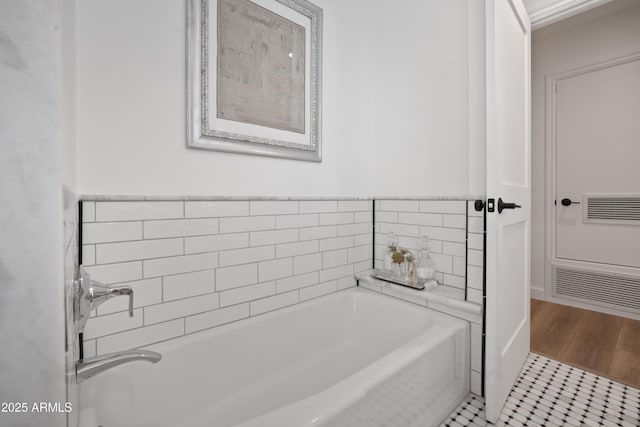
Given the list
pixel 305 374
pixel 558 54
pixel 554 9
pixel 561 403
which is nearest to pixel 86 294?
pixel 305 374

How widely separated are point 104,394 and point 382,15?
2.57m

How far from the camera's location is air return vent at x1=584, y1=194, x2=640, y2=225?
97.3 inches

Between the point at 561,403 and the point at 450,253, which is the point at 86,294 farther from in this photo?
the point at 561,403

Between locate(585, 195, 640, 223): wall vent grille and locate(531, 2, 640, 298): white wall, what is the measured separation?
0.37 meters

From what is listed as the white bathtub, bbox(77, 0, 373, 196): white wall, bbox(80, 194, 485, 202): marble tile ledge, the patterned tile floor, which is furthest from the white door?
bbox(77, 0, 373, 196): white wall

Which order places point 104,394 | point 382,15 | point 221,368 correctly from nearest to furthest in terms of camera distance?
1. point 104,394
2. point 221,368
3. point 382,15

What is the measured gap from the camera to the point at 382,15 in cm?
203

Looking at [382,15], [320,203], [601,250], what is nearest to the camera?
[320,203]

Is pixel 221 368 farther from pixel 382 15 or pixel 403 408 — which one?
pixel 382 15

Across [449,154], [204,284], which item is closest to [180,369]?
[204,284]

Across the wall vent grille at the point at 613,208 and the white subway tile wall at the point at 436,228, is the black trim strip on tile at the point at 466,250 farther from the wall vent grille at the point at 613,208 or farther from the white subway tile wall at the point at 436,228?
the wall vent grille at the point at 613,208

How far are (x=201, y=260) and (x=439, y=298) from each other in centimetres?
124

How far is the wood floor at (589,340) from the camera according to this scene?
174 centimetres

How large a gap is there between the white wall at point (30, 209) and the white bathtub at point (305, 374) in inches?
23.8
